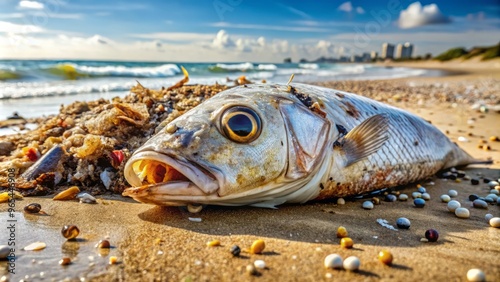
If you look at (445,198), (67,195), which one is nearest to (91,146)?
(67,195)

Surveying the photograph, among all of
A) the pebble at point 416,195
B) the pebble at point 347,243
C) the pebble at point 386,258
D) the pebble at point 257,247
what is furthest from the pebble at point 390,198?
the pebble at point 257,247

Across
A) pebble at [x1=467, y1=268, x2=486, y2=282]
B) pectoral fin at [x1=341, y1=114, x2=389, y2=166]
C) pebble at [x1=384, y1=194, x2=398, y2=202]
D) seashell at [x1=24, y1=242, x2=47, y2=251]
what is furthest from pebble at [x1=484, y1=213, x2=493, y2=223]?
seashell at [x1=24, y1=242, x2=47, y2=251]

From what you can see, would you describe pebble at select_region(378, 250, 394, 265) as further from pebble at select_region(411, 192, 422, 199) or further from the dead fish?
pebble at select_region(411, 192, 422, 199)

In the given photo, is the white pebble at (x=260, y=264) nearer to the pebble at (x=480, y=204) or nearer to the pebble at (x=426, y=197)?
the pebble at (x=426, y=197)

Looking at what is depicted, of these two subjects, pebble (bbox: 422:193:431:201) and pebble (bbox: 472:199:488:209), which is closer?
pebble (bbox: 472:199:488:209)

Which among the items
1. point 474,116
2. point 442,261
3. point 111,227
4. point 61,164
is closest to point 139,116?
point 61,164

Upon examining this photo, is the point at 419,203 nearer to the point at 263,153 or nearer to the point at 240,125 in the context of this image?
the point at 263,153
